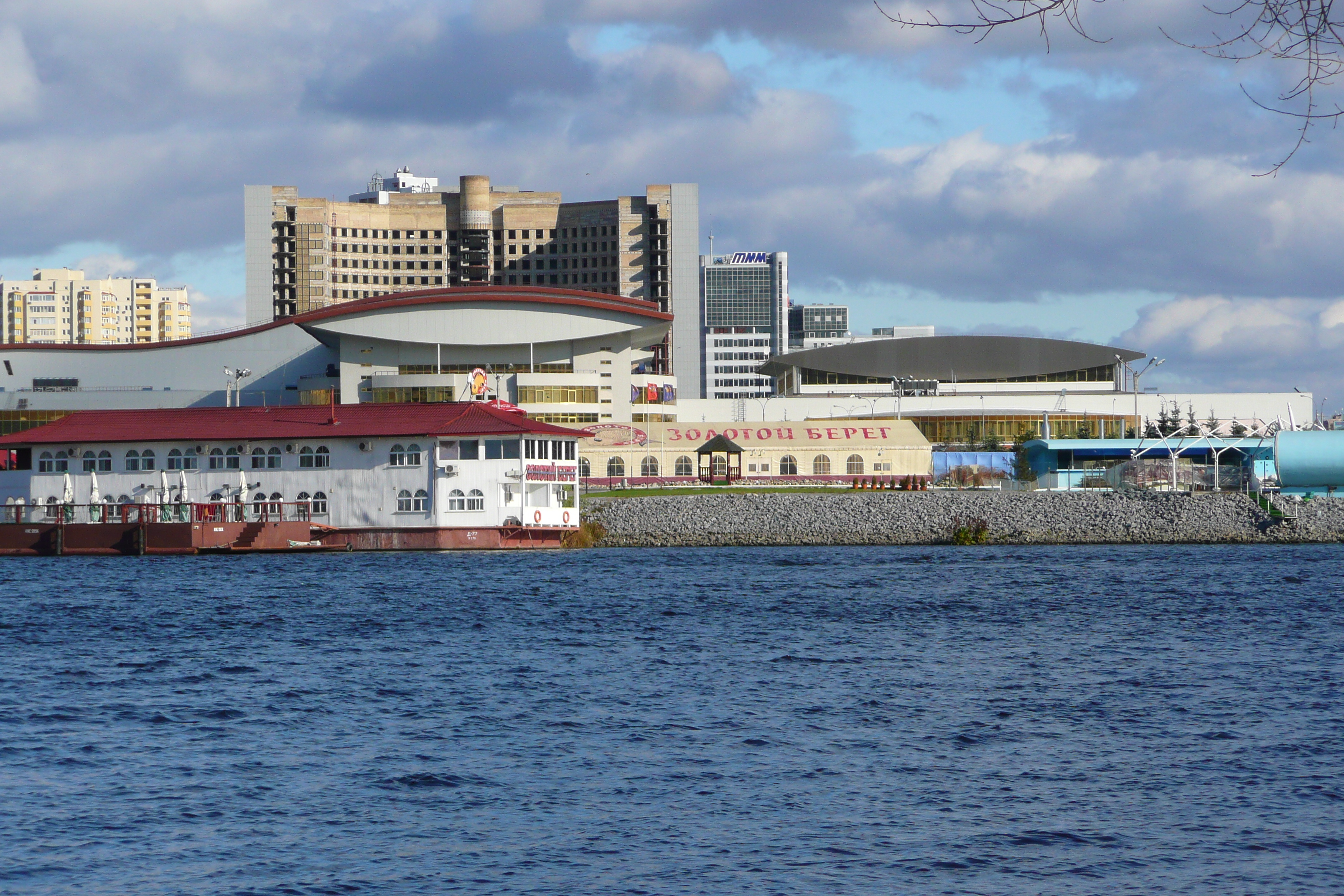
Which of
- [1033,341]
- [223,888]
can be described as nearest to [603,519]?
[223,888]

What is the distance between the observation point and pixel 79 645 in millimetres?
35469

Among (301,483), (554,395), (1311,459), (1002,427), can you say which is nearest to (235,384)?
(554,395)

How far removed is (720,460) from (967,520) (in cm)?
3306

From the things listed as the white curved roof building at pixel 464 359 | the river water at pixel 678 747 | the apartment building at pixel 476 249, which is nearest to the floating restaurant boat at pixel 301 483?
the river water at pixel 678 747

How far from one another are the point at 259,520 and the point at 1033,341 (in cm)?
9335

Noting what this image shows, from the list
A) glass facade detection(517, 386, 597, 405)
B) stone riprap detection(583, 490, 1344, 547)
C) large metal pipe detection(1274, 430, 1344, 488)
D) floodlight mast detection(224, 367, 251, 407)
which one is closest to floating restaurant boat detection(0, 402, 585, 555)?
stone riprap detection(583, 490, 1344, 547)

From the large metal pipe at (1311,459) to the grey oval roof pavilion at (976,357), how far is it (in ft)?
203

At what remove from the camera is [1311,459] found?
270 feet

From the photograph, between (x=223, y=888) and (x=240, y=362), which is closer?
(x=223, y=888)

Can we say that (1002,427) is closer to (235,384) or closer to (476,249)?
(235,384)

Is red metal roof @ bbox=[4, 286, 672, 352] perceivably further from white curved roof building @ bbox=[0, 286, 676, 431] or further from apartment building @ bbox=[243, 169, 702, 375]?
apartment building @ bbox=[243, 169, 702, 375]

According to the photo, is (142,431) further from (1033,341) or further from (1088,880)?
(1033,341)

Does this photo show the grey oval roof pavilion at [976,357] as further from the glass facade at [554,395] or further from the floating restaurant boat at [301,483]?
the floating restaurant boat at [301,483]

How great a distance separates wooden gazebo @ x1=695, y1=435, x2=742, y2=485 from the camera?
96875 mm
